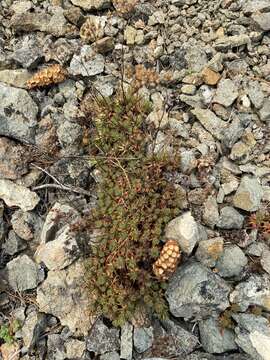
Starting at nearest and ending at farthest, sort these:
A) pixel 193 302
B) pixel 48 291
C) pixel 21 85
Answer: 1. pixel 193 302
2. pixel 48 291
3. pixel 21 85

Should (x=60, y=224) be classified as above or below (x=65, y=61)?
below

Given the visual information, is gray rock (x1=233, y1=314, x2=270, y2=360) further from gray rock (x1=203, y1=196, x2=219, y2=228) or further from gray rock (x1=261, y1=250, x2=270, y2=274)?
gray rock (x1=203, y1=196, x2=219, y2=228)

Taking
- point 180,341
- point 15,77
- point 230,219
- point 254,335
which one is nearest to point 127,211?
point 230,219

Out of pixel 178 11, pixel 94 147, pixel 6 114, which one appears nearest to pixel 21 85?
pixel 6 114

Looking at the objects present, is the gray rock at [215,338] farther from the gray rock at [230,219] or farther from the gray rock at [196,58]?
the gray rock at [196,58]

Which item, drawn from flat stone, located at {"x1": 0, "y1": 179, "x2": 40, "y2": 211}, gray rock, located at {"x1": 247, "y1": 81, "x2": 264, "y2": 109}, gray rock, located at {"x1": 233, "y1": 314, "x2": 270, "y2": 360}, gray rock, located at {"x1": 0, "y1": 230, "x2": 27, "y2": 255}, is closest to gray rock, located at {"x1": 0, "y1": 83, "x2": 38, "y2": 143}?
flat stone, located at {"x1": 0, "y1": 179, "x2": 40, "y2": 211}

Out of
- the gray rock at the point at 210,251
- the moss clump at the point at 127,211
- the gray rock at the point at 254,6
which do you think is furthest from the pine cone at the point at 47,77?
the gray rock at the point at 210,251

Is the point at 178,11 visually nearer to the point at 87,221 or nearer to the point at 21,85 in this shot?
the point at 21,85

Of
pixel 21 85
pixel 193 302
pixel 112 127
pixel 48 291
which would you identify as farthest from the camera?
pixel 21 85
